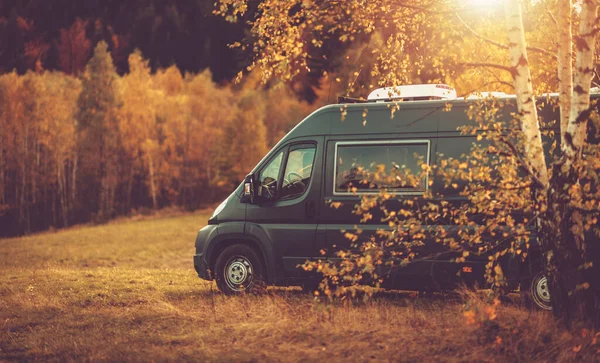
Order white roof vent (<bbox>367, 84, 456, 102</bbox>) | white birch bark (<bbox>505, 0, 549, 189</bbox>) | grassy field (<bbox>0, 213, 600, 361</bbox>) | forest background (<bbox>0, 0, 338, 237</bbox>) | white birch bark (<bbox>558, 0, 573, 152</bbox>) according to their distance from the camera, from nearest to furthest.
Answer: grassy field (<bbox>0, 213, 600, 361</bbox>) < white birch bark (<bbox>505, 0, 549, 189</bbox>) < white birch bark (<bbox>558, 0, 573, 152</bbox>) < white roof vent (<bbox>367, 84, 456, 102</bbox>) < forest background (<bbox>0, 0, 338, 237</bbox>)

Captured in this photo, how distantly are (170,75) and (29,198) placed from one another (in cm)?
2137

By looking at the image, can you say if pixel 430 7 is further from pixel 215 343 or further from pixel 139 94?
pixel 139 94

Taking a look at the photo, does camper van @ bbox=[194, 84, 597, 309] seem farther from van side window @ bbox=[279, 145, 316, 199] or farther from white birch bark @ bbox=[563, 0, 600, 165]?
white birch bark @ bbox=[563, 0, 600, 165]

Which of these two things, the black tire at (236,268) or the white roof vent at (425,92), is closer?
the white roof vent at (425,92)

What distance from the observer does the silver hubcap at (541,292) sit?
9.62m

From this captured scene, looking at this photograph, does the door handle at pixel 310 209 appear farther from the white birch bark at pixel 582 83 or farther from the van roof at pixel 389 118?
the white birch bark at pixel 582 83

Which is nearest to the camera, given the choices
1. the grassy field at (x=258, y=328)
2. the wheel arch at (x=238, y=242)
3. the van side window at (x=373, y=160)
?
the grassy field at (x=258, y=328)

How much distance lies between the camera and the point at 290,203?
10984 millimetres

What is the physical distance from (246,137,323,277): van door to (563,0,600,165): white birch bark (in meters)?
3.97

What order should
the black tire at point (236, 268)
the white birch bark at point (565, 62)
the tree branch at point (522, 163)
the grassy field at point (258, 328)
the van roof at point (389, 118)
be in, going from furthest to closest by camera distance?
the black tire at point (236, 268), the van roof at point (389, 118), the white birch bark at point (565, 62), the tree branch at point (522, 163), the grassy field at point (258, 328)

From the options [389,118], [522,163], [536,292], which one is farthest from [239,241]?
[522,163]

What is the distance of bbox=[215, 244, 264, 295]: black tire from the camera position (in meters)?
11.2

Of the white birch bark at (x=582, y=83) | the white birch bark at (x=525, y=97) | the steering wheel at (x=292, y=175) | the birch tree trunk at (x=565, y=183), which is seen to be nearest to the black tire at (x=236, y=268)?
the steering wheel at (x=292, y=175)

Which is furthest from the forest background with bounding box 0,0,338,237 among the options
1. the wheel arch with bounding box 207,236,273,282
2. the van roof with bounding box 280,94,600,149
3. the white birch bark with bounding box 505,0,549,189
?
the white birch bark with bounding box 505,0,549,189
